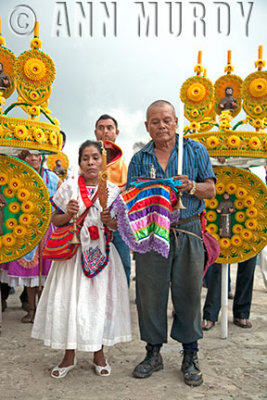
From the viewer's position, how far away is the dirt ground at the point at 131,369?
2.58m

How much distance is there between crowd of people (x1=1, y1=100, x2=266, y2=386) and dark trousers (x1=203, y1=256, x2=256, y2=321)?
1241 mm

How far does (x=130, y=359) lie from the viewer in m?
3.18

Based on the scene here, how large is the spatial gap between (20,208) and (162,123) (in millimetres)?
1547

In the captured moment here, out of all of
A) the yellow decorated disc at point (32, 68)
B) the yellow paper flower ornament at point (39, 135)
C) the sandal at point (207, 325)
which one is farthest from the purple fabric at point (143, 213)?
the sandal at point (207, 325)

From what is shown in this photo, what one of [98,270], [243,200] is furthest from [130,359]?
[243,200]

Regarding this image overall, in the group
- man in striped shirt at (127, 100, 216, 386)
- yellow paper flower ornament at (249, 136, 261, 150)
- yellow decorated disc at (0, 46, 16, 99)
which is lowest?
man in striped shirt at (127, 100, 216, 386)

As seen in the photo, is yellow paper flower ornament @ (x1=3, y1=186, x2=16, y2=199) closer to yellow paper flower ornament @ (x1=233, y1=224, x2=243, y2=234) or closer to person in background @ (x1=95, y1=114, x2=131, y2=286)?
person in background @ (x1=95, y1=114, x2=131, y2=286)

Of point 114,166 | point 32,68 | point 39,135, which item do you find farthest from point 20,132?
point 114,166

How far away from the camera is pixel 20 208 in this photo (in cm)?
346

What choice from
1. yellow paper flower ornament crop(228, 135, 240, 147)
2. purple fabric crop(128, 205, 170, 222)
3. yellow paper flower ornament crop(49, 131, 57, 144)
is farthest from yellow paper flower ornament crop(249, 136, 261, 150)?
yellow paper flower ornament crop(49, 131, 57, 144)

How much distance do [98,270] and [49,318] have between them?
49 cm

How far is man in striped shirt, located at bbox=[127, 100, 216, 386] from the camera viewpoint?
270 cm

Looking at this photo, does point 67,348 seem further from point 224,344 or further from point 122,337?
point 224,344

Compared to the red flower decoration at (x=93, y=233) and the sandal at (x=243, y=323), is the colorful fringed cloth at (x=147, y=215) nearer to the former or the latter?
the red flower decoration at (x=93, y=233)
